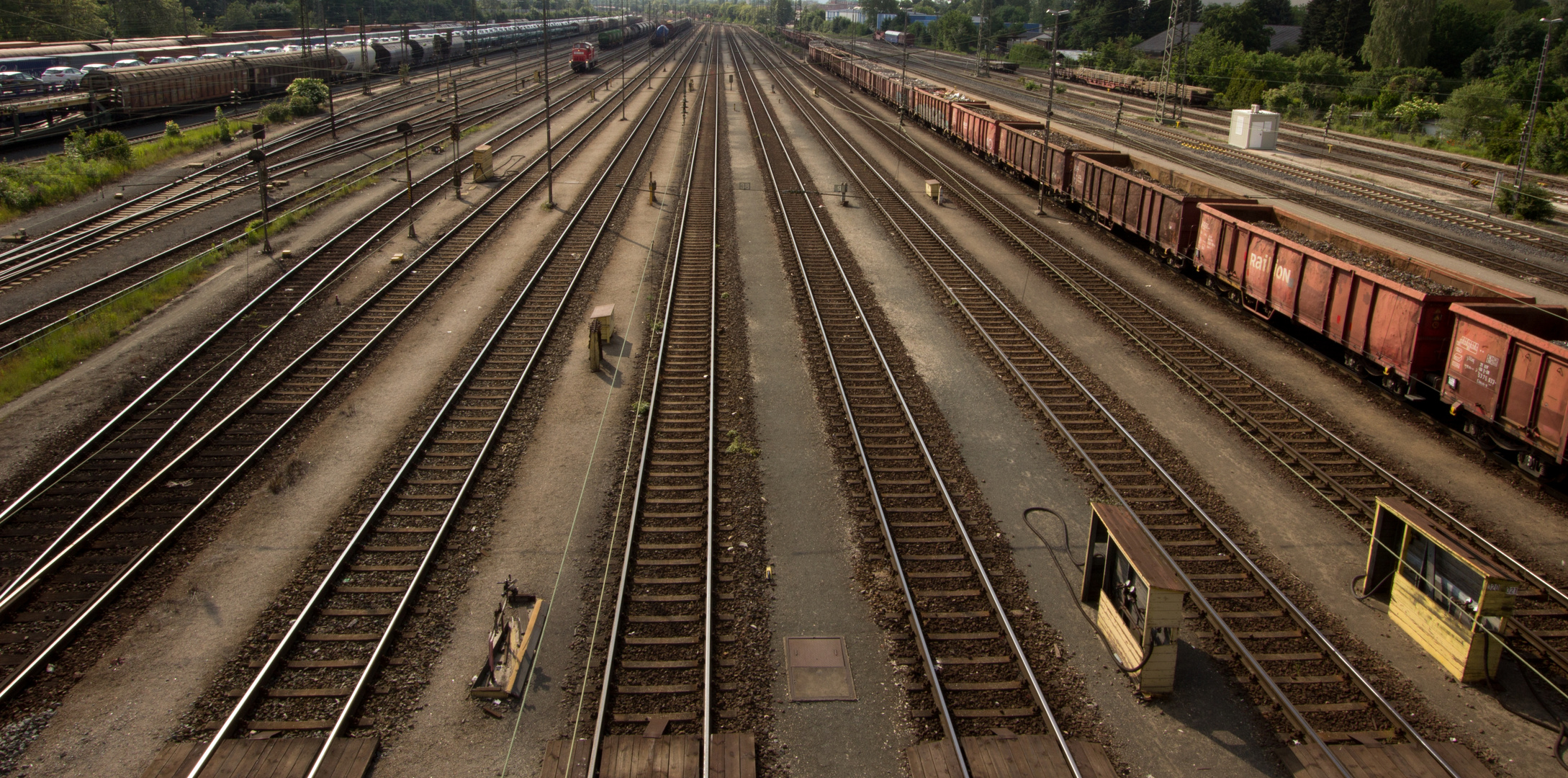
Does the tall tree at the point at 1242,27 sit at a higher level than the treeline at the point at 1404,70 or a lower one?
higher

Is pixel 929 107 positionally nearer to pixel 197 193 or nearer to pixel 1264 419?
pixel 197 193

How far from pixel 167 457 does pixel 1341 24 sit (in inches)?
3588

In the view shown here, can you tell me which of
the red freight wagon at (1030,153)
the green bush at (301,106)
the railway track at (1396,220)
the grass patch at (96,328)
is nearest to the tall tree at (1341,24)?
the railway track at (1396,220)

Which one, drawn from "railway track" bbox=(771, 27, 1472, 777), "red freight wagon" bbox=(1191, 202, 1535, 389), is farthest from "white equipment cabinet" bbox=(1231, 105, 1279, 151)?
"railway track" bbox=(771, 27, 1472, 777)

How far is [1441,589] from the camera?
9.35 metres

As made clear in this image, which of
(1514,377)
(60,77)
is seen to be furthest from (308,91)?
(1514,377)

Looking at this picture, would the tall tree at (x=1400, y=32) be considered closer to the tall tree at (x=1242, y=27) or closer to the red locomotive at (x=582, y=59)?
the tall tree at (x=1242, y=27)

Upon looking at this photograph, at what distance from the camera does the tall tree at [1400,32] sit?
65625 millimetres

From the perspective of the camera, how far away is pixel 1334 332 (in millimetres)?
16391

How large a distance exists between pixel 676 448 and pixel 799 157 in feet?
96.5

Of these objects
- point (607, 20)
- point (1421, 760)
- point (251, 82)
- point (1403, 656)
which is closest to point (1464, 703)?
point (1403, 656)

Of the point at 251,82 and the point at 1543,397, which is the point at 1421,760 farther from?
the point at 251,82

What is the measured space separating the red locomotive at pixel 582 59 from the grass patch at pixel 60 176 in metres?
47.0

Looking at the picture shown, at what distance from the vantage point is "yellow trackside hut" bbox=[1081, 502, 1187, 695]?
8469mm
